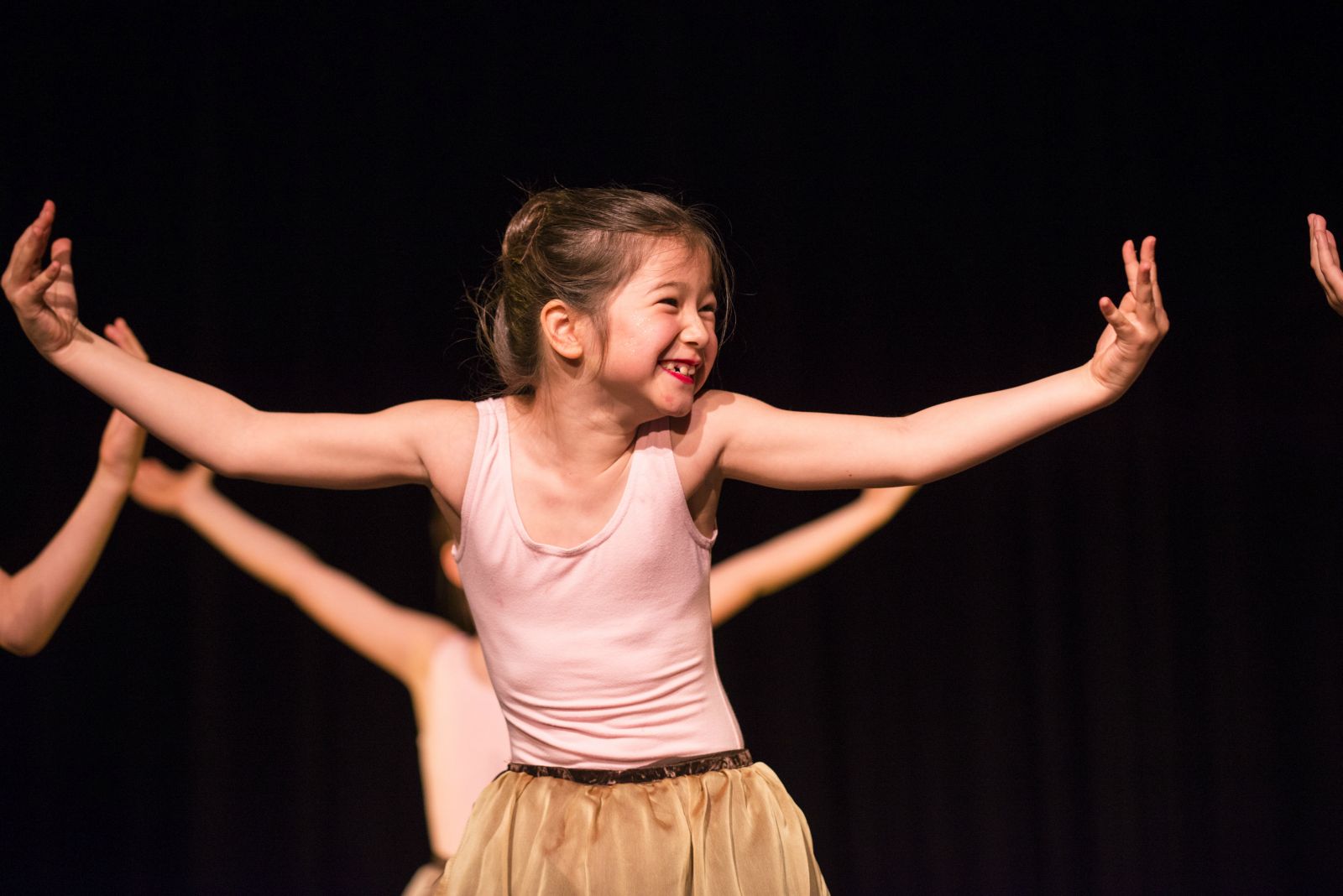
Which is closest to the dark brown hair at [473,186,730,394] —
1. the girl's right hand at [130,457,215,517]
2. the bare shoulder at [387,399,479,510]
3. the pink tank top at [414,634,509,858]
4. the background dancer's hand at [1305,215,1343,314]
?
the bare shoulder at [387,399,479,510]

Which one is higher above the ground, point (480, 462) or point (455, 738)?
point (480, 462)

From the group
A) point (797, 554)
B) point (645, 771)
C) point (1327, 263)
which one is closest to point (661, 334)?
point (645, 771)

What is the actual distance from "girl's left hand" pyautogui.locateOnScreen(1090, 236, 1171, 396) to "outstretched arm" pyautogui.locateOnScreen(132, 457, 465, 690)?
4.79ft

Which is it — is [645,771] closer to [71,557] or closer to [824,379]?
[71,557]

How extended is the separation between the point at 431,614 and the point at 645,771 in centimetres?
129

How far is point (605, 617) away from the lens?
1.25 m

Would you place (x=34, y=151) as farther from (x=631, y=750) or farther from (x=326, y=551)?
(x=631, y=750)

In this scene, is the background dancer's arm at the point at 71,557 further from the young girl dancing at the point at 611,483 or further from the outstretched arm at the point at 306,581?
the young girl dancing at the point at 611,483

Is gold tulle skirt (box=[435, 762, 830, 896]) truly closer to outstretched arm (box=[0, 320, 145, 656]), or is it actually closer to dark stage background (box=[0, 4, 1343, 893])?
outstretched arm (box=[0, 320, 145, 656])

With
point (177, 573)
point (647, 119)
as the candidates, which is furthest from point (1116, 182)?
point (177, 573)

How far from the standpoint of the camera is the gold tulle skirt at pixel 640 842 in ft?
4.02

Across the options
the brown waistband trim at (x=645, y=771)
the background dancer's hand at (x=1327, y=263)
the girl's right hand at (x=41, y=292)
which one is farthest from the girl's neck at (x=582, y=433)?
the background dancer's hand at (x=1327, y=263)

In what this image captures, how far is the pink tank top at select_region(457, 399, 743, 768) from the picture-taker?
1249 millimetres

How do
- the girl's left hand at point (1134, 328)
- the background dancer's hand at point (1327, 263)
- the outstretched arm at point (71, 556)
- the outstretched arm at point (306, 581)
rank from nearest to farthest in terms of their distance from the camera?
1. the girl's left hand at point (1134, 328)
2. the background dancer's hand at point (1327, 263)
3. the outstretched arm at point (71, 556)
4. the outstretched arm at point (306, 581)
